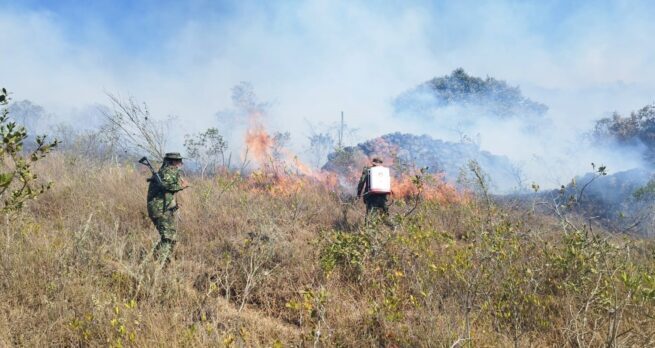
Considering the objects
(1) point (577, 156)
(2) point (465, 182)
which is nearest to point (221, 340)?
(2) point (465, 182)

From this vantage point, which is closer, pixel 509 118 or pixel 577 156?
pixel 577 156

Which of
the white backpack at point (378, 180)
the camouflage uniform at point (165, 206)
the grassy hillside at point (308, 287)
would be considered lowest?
the grassy hillside at point (308, 287)

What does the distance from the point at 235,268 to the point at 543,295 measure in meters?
3.50

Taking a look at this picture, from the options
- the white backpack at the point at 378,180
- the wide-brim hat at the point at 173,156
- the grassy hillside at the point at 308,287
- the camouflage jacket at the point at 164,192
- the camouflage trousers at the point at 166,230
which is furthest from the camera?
the white backpack at the point at 378,180

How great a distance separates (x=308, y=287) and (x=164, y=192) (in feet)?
9.72

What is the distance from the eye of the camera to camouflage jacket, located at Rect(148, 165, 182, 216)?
517 centimetres

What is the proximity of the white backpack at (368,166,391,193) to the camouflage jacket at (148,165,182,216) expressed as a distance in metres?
3.29

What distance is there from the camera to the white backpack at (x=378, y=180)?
22.9 ft

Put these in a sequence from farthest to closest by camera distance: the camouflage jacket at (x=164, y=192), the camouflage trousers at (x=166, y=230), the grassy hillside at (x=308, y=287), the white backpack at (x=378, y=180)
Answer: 1. the white backpack at (x=378, y=180)
2. the camouflage jacket at (x=164, y=192)
3. the camouflage trousers at (x=166, y=230)
4. the grassy hillside at (x=308, y=287)

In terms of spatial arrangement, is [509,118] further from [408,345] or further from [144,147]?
[408,345]

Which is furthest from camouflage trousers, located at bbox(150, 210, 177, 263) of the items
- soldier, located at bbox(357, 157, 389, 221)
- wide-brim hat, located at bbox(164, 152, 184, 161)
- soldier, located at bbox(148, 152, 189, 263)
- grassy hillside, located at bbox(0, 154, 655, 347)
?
soldier, located at bbox(357, 157, 389, 221)

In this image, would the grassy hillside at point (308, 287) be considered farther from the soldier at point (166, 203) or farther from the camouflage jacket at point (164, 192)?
the camouflage jacket at point (164, 192)

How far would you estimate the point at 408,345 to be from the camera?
Result: 10.4 feet

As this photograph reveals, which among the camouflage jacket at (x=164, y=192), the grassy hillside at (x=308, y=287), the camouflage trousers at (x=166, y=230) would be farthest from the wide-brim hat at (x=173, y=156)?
the grassy hillside at (x=308, y=287)
